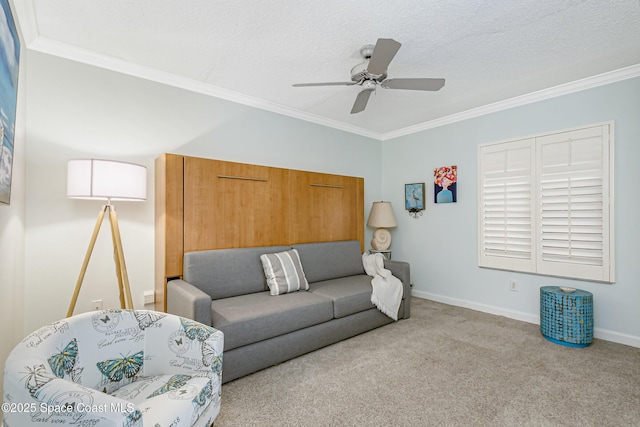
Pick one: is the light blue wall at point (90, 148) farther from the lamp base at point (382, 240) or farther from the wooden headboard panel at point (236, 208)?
the lamp base at point (382, 240)

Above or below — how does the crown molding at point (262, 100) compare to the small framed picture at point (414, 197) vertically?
above

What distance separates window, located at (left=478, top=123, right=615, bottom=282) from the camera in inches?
112

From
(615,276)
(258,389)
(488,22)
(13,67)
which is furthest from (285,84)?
(615,276)

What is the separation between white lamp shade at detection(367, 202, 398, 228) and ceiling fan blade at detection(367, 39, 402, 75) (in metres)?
2.30

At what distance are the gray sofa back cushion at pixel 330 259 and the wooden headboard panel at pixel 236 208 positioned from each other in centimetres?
16

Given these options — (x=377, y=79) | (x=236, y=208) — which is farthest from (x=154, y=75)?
(x=377, y=79)

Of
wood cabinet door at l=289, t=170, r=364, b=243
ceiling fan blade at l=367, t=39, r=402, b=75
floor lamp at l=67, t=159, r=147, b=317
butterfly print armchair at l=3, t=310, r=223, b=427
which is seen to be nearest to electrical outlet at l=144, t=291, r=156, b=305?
floor lamp at l=67, t=159, r=147, b=317

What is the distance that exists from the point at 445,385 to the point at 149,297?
8.48 ft

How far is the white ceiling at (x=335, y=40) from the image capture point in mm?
1941

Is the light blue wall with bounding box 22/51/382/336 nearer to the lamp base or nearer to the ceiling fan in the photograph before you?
the ceiling fan

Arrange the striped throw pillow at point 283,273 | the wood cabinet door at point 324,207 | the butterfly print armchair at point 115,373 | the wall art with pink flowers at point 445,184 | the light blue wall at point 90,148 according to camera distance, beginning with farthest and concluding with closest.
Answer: the wall art with pink flowers at point 445,184, the wood cabinet door at point 324,207, the striped throw pillow at point 283,273, the light blue wall at point 90,148, the butterfly print armchair at point 115,373

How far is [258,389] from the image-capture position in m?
2.05

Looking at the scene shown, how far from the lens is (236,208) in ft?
9.82

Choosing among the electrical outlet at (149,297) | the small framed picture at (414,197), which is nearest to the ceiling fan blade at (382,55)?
the small framed picture at (414,197)
